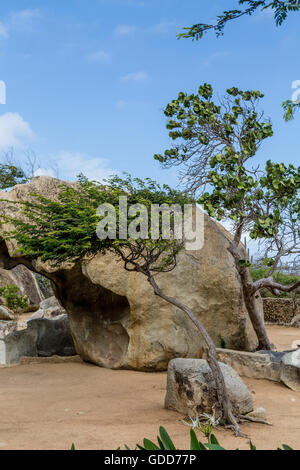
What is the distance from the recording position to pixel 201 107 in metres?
9.26

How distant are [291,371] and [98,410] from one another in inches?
137

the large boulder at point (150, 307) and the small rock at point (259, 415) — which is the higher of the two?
the large boulder at point (150, 307)

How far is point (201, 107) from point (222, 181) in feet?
9.98

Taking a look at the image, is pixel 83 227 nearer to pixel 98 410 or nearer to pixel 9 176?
pixel 98 410

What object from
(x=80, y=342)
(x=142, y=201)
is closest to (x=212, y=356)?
(x=142, y=201)

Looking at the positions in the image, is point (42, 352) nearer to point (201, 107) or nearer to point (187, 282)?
point (187, 282)

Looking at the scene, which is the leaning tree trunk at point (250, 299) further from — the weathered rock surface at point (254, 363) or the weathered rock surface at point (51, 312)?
the weathered rock surface at point (51, 312)

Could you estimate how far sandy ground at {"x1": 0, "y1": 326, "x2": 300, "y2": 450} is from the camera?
14.9 ft

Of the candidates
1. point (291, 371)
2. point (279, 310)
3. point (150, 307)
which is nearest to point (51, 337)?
point (150, 307)

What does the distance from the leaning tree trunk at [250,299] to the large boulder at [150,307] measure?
0.48ft

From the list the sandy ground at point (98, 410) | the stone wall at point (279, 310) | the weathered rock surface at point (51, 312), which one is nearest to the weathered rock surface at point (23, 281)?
the weathered rock surface at point (51, 312)

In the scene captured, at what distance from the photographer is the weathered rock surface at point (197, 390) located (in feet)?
17.6

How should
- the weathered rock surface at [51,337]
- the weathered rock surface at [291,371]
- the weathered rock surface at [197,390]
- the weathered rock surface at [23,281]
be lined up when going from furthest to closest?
1. the weathered rock surface at [23,281]
2. the weathered rock surface at [51,337]
3. the weathered rock surface at [291,371]
4. the weathered rock surface at [197,390]

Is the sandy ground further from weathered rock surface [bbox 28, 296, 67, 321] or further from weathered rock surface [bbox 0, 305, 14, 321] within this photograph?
weathered rock surface [bbox 0, 305, 14, 321]
